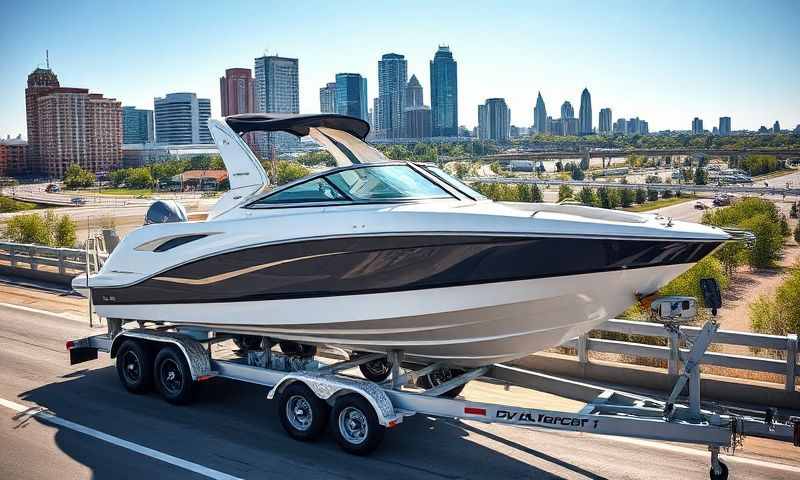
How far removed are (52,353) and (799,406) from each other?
10094mm

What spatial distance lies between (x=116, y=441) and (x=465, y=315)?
3.82m

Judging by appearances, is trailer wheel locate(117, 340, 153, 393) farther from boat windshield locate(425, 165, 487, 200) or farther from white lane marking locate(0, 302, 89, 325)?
white lane marking locate(0, 302, 89, 325)

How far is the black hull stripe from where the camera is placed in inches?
254

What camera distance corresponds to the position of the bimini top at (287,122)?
8922 mm

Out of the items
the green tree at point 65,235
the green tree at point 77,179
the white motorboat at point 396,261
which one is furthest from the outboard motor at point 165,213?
the green tree at point 77,179

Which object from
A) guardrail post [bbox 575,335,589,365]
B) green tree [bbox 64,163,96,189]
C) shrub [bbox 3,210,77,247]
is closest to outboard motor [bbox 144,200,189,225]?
guardrail post [bbox 575,335,589,365]

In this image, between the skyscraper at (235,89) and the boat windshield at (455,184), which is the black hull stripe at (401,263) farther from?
the skyscraper at (235,89)

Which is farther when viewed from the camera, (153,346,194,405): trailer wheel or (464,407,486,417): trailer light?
(153,346,194,405): trailer wheel

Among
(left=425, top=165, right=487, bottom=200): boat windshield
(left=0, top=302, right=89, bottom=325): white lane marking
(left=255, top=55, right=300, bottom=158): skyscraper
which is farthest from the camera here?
(left=255, top=55, right=300, bottom=158): skyscraper

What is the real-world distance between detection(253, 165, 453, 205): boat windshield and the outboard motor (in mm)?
1631

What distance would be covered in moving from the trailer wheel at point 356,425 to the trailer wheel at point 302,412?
199 mm

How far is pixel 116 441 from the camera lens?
7.60m

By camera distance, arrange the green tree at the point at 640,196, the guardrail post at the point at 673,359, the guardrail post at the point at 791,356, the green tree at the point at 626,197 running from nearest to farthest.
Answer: the guardrail post at the point at 791,356 → the guardrail post at the point at 673,359 → the green tree at the point at 626,197 → the green tree at the point at 640,196

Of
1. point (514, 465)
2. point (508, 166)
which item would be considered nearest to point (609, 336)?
point (514, 465)
